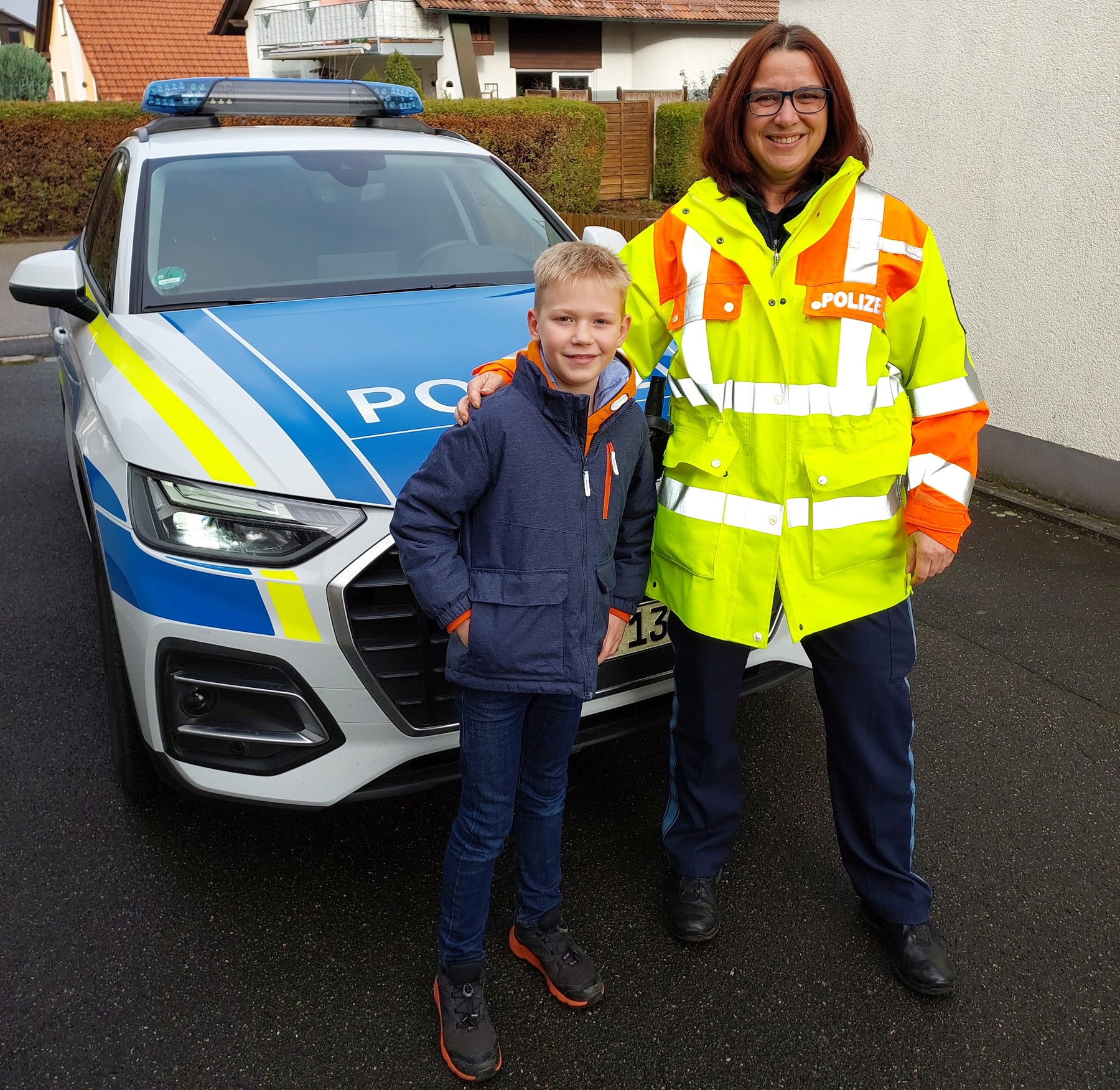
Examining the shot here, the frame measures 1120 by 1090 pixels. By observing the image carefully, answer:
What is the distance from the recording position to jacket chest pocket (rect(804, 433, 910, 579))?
2.03 m

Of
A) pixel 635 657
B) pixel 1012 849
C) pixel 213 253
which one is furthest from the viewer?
pixel 213 253

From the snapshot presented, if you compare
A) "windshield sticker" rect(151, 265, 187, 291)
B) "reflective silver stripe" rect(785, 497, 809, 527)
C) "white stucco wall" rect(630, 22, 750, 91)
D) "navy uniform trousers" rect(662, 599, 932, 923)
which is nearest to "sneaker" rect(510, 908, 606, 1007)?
"navy uniform trousers" rect(662, 599, 932, 923)

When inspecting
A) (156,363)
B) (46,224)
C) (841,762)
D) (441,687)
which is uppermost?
(156,363)

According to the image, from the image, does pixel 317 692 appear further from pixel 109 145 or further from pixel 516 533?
pixel 109 145

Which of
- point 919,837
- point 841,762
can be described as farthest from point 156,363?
point 919,837

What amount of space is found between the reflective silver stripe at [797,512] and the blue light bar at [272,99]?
2.80 meters

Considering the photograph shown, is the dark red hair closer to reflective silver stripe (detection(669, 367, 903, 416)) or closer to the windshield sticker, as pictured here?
reflective silver stripe (detection(669, 367, 903, 416))

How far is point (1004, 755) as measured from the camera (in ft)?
10.3

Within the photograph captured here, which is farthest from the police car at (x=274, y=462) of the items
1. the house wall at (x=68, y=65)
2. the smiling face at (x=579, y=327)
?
the house wall at (x=68, y=65)

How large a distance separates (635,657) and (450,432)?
2.90ft

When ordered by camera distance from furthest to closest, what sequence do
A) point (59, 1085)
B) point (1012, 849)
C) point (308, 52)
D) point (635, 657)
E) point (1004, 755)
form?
point (308, 52) → point (1004, 755) → point (1012, 849) → point (635, 657) → point (59, 1085)

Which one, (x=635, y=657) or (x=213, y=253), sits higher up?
(x=213, y=253)

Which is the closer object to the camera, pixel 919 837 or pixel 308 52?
pixel 919 837

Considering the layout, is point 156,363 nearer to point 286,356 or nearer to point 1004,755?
point 286,356
